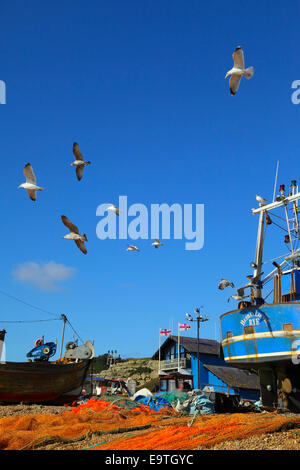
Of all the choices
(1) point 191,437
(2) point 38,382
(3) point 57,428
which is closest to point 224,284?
(3) point 57,428

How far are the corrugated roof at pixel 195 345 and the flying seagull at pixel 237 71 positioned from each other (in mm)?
33245

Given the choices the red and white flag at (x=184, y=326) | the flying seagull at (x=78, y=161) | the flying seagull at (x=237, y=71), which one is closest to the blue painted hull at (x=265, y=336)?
the flying seagull at (x=237, y=71)

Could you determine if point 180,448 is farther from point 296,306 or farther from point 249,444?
point 296,306

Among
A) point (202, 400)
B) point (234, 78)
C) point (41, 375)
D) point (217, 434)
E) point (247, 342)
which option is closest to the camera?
point (217, 434)

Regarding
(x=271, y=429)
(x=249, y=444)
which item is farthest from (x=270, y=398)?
(x=249, y=444)

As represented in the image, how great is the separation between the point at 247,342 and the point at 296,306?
8.78ft

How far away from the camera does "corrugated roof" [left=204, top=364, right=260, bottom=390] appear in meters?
→ 37.1

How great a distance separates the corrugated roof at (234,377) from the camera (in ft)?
122

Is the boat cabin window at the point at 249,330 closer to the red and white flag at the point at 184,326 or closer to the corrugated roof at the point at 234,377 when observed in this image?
the corrugated roof at the point at 234,377

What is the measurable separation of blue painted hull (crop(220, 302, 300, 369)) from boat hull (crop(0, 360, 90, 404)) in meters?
10.00

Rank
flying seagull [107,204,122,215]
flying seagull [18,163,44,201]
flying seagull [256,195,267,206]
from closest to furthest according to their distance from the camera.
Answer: flying seagull [18,163,44,201], flying seagull [107,204,122,215], flying seagull [256,195,267,206]

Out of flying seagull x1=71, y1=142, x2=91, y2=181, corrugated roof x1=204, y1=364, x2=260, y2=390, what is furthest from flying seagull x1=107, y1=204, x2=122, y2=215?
corrugated roof x1=204, y1=364, x2=260, y2=390

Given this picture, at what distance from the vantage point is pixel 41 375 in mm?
21484

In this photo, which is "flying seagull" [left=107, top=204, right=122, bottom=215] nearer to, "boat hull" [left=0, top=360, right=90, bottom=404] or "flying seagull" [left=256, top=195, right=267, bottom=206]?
"flying seagull" [left=256, top=195, right=267, bottom=206]
